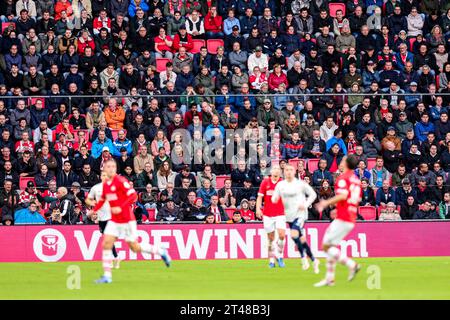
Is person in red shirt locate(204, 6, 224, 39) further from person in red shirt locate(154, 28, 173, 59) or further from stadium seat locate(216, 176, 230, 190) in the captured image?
stadium seat locate(216, 176, 230, 190)

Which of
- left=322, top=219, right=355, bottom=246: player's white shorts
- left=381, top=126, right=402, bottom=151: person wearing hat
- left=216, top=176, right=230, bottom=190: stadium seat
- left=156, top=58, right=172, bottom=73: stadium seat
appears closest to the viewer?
left=322, top=219, right=355, bottom=246: player's white shorts

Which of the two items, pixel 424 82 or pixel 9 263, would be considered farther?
pixel 424 82

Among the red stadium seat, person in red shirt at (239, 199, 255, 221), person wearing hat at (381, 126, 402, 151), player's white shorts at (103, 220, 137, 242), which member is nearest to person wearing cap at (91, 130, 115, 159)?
person in red shirt at (239, 199, 255, 221)

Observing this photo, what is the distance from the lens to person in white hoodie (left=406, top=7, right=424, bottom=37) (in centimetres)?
3675

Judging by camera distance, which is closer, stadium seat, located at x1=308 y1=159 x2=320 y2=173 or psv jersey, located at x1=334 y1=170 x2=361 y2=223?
psv jersey, located at x1=334 y1=170 x2=361 y2=223

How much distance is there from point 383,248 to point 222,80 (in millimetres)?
7207

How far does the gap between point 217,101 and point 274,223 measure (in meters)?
7.95

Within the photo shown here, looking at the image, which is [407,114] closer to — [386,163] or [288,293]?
[386,163]

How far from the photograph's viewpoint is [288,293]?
20.3 metres

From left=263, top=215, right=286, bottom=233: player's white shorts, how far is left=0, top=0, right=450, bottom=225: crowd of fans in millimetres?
5010

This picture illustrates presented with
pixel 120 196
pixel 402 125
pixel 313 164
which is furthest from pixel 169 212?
pixel 120 196

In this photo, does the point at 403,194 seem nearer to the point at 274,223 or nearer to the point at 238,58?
the point at 274,223

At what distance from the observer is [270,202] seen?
25562 mm

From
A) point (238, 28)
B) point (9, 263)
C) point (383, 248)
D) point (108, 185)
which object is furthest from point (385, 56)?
point (108, 185)
